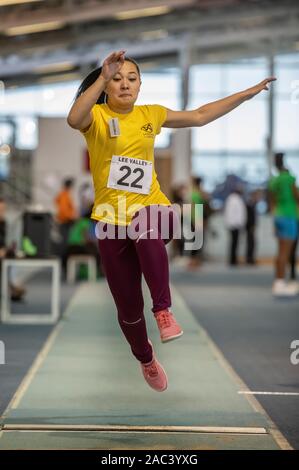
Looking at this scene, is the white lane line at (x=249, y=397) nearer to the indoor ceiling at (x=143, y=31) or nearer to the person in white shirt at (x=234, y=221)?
the person in white shirt at (x=234, y=221)

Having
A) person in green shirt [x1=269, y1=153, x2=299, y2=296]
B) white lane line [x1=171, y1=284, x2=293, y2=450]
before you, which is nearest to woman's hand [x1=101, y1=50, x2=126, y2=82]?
white lane line [x1=171, y1=284, x2=293, y2=450]

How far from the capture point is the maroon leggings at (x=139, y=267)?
436cm

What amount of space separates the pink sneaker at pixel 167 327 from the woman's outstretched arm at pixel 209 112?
0.82m

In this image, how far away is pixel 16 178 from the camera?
2312 cm

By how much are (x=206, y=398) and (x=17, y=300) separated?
6.30m

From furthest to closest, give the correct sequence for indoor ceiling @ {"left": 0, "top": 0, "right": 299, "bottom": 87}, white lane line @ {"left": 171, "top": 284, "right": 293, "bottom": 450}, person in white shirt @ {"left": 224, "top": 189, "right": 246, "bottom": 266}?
person in white shirt @ {"left": 224, "top": 189, "right": 246, "bottom": 266}
indoor ceiling @ {"left": 0, "top": 0, "right": 299, "bottom": 87}
white lane line @ {"left": 171, "top": 284, "right": 293, "bottom": 450}

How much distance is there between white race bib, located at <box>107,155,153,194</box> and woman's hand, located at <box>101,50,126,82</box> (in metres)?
0.40

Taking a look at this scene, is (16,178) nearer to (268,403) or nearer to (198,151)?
(198,151)

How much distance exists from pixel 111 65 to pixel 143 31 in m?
20.3

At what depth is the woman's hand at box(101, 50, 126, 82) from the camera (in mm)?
4082

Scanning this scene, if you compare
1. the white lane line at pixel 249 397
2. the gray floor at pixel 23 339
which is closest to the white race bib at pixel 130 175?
the white lane line at pixel 249 397

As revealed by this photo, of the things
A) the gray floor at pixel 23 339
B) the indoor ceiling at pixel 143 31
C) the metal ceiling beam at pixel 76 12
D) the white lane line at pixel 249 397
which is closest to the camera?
the white lane line at pixel 249 397

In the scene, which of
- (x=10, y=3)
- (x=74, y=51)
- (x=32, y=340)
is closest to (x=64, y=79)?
(x=74, y=51)

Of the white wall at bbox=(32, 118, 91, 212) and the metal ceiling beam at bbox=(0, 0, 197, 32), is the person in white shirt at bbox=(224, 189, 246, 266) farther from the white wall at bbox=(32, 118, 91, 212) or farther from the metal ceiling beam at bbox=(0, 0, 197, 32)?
the metal ceiling beam at bbox=(0, 0, 197, 32)
